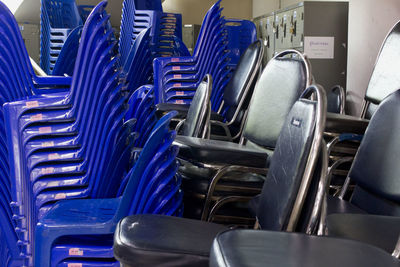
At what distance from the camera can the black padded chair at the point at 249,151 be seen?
2.57m

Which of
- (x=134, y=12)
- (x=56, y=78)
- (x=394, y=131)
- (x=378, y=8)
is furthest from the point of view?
(x=134, y=12)

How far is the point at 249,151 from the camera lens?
2.59m

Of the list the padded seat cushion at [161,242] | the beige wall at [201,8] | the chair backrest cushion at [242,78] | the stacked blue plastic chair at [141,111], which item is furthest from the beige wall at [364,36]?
Answer: the beige wall at [201,8]

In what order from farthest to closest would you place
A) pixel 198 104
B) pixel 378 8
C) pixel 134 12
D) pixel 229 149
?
pixel 134 12 → pixel 378 8 → pixel 198 104 → pixel 229 149

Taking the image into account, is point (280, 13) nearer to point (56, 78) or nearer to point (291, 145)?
point (56, 78)

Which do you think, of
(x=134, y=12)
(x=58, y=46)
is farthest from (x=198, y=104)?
(x=134, y=12)

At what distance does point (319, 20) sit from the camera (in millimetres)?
5707

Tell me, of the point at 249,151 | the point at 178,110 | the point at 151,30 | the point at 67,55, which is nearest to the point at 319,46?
the point at 151,30

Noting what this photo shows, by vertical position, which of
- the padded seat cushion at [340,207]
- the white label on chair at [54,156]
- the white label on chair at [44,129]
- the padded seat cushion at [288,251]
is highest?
the white label on chair at [44,129]

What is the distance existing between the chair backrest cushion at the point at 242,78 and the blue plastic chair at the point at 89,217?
185 cm

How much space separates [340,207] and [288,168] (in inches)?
26.6

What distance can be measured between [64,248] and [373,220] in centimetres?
107

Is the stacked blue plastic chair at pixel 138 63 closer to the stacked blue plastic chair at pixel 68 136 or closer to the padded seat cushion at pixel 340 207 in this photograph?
the stacked blue plastic chair at pixel 68 136

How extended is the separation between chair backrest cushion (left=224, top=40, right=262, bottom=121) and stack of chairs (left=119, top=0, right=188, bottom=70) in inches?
73.3
